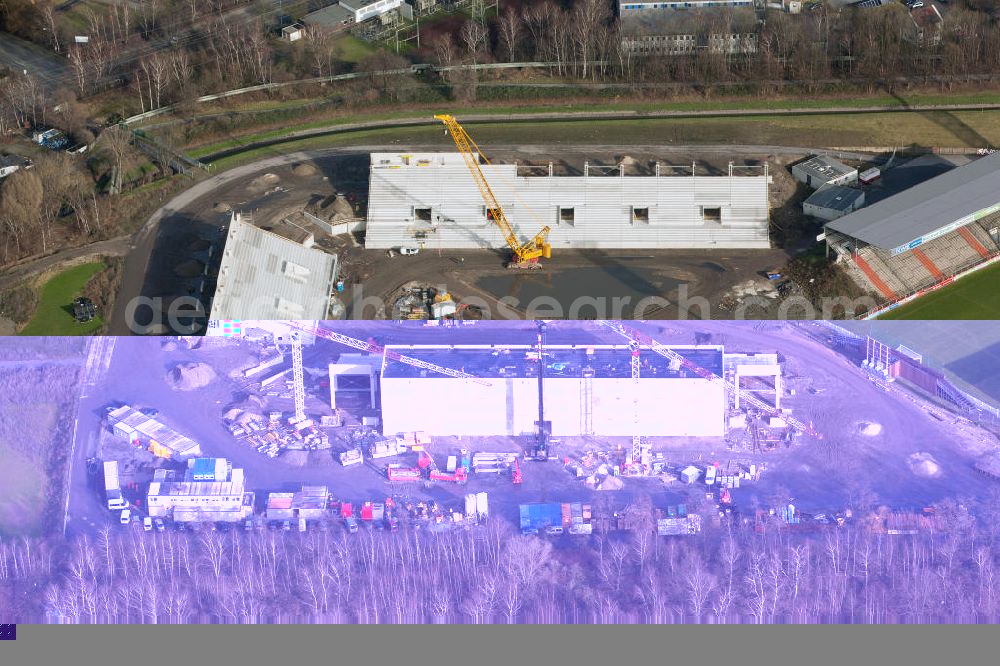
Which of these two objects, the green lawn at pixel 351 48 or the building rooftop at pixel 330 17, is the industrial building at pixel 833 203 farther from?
the building rooftop at pixel 330 17

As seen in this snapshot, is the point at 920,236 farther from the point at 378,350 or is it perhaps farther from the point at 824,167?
the point at 378,350

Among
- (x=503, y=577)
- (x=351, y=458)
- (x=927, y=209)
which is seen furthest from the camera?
(x=927, y=209)

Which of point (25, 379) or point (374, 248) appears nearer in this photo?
point (25, 379)

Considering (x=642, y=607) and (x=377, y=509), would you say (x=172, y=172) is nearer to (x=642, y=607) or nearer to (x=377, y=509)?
(x=377, y=509)

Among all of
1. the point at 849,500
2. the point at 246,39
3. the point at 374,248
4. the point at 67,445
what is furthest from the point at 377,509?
the point at 246,39

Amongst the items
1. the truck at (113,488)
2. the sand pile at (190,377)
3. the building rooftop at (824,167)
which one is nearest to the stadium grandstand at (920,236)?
the building rooftop at (824,167)

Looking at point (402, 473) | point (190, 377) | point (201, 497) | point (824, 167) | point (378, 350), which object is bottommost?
point (201, 497)

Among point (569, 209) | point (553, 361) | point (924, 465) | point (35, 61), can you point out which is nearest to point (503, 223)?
point (569, 209)
